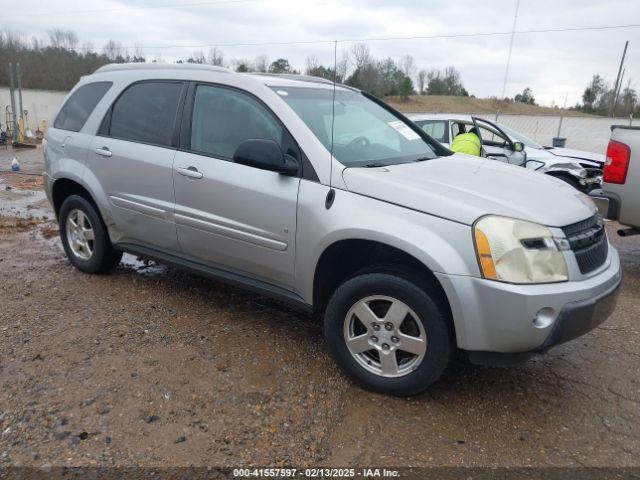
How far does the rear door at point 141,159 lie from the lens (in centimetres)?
398

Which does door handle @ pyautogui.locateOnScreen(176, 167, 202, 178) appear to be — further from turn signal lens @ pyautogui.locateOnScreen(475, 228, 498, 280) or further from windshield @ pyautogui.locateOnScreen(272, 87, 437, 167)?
turn signal lens @ pyautogui.locateOnScreen(475, 228, 498, 280)

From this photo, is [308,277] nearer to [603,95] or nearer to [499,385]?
[499,385]

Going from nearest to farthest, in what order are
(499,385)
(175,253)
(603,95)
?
(499,385)
(175,253)
(603,95)

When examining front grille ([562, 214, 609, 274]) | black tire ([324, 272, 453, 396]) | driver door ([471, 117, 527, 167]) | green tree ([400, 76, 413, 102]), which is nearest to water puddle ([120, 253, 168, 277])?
black tire ([324, 272, 453, 396])

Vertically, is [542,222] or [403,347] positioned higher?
[542,222]

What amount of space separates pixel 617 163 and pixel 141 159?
13.9ft

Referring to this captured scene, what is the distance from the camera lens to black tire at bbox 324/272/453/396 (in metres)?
2.80

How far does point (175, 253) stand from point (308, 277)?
132 centimetres

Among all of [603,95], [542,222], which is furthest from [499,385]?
[603,95]

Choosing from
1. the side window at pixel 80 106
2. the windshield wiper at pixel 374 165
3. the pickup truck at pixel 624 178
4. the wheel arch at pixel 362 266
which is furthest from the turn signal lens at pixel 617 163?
the side window at pixel 80 106

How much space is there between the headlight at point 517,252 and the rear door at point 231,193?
1.16 m

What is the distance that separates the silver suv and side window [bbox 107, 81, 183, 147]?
1 centimetres

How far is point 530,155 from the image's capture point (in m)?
9.07

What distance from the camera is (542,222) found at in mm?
2725
